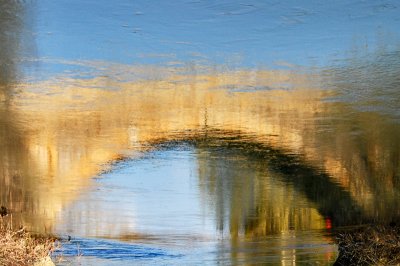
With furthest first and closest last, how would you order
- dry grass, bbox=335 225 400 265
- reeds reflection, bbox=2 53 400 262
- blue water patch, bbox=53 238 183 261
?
blue water patch, bbox=53 238 183 261
dry grass, bbox=335 225 400 265
reeds reflection, bbox=2 53 400 262

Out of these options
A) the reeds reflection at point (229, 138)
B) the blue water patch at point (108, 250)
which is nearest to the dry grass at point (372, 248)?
the reeds reflection at point (229, 138)

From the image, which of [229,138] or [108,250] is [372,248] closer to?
[229,138]

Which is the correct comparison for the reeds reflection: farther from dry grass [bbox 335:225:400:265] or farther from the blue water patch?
dry grass [bbox 335:225:400:265]

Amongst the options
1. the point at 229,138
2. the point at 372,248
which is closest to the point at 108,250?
the point at 229,138

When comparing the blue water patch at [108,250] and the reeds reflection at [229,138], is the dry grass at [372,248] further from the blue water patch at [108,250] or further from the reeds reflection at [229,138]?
the blue water patch at [108,250]

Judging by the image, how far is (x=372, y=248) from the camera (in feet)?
45.5

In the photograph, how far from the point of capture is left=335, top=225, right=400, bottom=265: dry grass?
13109 millimetres

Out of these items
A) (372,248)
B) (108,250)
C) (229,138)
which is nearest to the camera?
(372,248)

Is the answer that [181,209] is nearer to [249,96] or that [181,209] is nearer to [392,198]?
[392,198]

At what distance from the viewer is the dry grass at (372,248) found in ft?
43.0

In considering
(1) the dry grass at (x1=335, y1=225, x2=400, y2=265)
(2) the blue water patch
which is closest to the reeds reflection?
(2) the blue water patch

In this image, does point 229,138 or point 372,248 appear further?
point 229,138

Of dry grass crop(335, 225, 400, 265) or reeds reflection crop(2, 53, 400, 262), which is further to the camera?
dry grass crop(335, 225, 400, 265)

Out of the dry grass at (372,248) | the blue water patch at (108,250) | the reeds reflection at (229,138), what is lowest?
the blue water patch at (108,250)
